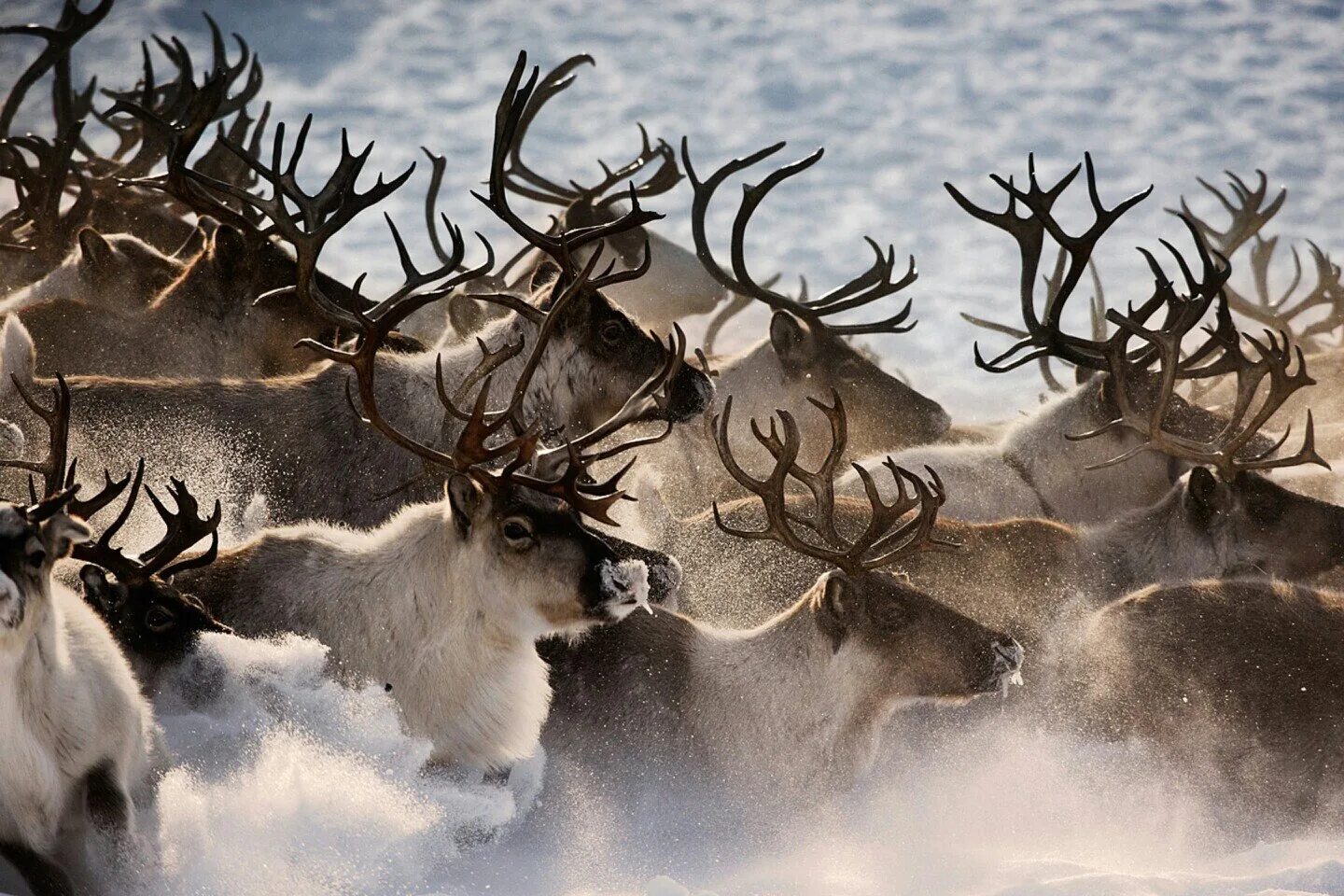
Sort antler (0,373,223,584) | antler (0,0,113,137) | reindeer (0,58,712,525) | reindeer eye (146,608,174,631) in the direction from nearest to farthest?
antler (0,373,223,584) < reindeer eye (146,608,174,631) < reindeer (0,58,712,525) < antler (0,0,113,137)

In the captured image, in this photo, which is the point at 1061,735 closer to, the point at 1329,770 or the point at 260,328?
the point at 1329,770

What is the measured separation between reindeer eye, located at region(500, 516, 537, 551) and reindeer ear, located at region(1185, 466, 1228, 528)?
3.81 meters

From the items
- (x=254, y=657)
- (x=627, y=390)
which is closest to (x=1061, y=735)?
(x=627, y=390)

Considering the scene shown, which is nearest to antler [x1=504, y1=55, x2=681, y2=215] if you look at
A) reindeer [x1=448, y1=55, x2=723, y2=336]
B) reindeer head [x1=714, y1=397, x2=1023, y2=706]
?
reindeer [x1=448, y1=55, x2=723, y2=336]

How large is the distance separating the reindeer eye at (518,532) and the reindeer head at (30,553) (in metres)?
1.35

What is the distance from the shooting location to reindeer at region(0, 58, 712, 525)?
5980mm

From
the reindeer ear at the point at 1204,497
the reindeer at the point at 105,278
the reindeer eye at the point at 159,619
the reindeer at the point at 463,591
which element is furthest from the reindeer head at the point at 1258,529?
the reindeer at the point at 105,278

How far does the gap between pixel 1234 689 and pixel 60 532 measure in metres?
4.13

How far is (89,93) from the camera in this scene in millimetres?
11922

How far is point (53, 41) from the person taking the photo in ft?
32.6

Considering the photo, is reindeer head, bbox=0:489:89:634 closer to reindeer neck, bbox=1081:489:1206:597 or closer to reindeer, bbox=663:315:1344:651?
reindeer, bbox=663:315:1344:651

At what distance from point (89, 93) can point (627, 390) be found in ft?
23.4

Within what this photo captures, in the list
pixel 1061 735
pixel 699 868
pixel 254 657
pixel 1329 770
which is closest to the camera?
pixel 254 657

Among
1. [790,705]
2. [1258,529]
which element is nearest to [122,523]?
[790,705]
